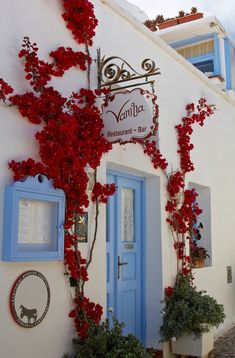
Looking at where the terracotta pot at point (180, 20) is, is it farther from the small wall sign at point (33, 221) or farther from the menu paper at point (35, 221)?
the menu paper at point (35, 221)

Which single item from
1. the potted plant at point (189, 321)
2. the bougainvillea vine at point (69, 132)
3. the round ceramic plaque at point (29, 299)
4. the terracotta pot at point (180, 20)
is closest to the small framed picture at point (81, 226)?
the bougainvillea vine at point (69, 132)

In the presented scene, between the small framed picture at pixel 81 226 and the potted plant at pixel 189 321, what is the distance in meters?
1.77

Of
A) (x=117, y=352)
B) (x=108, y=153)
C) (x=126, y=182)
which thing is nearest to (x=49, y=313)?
(x=117, y=352)

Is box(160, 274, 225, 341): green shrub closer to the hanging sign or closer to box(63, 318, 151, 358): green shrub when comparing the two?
box(63, 318, 151, 358): green shrub

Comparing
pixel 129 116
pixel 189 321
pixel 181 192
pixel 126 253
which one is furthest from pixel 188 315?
pixel 129 116

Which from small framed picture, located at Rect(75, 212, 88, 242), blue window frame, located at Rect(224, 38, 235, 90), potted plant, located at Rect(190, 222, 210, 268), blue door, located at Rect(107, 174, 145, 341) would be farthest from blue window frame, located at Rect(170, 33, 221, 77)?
small framed picture, located at Rect(75, 212, 88, 242)

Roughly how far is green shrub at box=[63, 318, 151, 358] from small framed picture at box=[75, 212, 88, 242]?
2.68 ft

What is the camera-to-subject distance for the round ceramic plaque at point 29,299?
11.5 feet

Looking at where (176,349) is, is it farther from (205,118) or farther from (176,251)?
(205,118)

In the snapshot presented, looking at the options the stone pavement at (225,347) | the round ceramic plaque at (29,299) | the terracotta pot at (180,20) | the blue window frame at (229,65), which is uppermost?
the terracotta pot at (180,20)

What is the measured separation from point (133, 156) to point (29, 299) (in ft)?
7.41

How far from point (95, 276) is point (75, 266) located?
37 cm

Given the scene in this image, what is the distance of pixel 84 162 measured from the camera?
13.4 feet

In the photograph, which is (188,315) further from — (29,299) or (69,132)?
(69,132)
